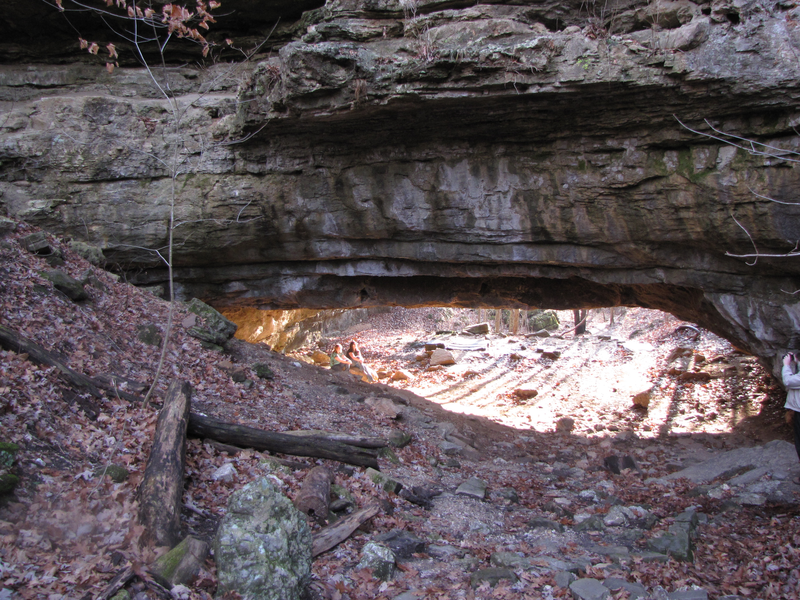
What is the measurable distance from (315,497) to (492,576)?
1.85 metres

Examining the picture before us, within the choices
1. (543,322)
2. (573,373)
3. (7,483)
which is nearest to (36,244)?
(7,483)

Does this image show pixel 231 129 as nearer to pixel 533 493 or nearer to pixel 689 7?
pixel 689 7

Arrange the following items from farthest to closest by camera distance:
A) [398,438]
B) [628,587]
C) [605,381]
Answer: [605,381]
[398,438]
[628,587]

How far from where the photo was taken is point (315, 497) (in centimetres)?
497

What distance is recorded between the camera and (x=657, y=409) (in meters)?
12.7

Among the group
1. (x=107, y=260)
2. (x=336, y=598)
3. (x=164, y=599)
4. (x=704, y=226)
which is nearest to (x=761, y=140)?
(x=704, y=226)

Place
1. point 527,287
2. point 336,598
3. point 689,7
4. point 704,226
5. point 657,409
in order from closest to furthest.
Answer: point 336,598
point 689,7
point 704,226
point 527,287
point 657,409

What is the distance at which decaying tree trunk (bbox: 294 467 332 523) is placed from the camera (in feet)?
16.1

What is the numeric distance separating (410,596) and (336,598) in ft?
2.13

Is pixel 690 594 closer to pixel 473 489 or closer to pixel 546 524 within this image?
pixel 546 524

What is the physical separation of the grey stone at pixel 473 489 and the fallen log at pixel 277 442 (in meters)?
1.32

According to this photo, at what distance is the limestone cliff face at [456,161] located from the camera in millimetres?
7004

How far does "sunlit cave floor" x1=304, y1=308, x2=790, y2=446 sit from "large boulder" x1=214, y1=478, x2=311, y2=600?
28.7 ft

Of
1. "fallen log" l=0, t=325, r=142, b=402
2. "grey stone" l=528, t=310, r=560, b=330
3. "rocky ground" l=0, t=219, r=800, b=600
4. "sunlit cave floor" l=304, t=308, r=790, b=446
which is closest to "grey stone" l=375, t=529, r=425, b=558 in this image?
"rocky ground" l=0, t=219, r=800, b=600
